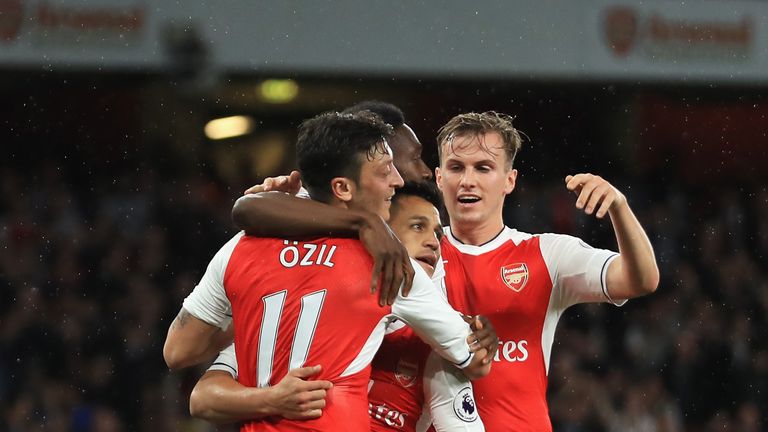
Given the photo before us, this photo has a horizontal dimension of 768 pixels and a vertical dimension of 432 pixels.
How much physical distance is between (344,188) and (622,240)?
930 millimetres

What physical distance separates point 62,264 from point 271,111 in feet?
13.7

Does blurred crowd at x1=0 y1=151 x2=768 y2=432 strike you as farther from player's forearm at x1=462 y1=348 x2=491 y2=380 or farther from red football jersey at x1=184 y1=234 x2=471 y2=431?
red football jersey at x1=184 y1=234 x2=471 y2=431

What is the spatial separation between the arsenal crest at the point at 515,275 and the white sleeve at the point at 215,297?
40.2 inches

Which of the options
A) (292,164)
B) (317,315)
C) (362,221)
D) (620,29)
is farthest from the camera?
(292,164)

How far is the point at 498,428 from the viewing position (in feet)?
12.9

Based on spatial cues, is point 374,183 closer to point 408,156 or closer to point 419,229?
point 419,229

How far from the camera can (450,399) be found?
3686 mm

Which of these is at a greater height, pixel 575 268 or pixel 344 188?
pixel 344 188

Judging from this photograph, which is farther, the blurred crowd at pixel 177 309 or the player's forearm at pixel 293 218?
the blurred crowd at pixel 177 309

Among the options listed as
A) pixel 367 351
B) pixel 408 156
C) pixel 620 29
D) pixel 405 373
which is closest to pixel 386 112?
pixel 408 156

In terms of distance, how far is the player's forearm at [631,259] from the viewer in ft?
12.0

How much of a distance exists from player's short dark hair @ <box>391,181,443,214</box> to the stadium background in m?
6.39

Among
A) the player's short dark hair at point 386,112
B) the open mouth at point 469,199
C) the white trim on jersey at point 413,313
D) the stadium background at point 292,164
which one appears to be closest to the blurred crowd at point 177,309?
the stadium background at point 292,164

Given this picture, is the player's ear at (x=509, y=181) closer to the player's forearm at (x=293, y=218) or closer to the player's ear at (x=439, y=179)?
the player's ear at (x=439, y=179)
